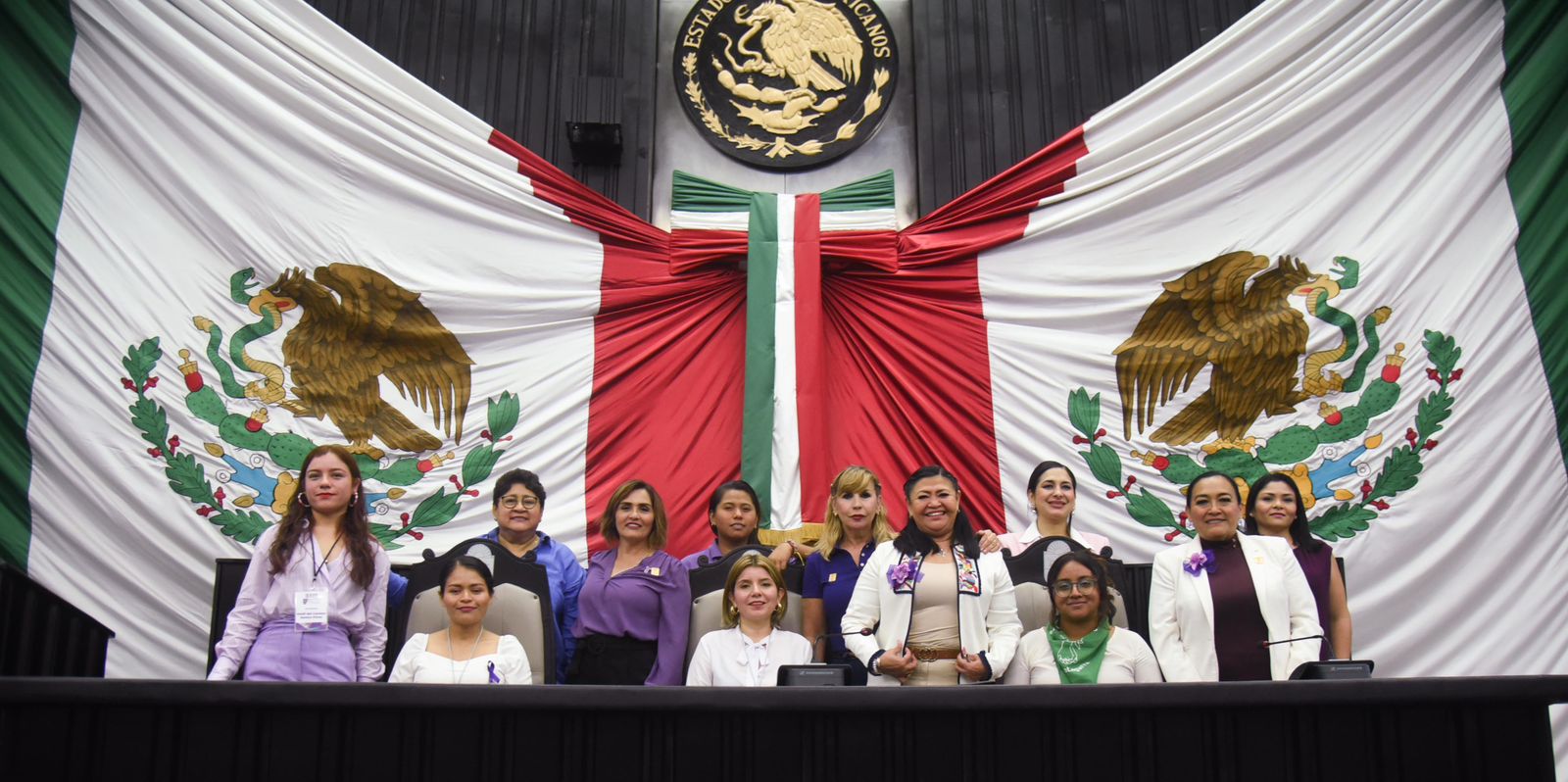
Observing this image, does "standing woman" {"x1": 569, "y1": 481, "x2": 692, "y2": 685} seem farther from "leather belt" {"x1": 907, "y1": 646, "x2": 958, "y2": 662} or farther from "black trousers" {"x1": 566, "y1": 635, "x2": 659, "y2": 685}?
"leather belt" {"x1": 907, "y1": 646, "x2": 958, "y2": 662}

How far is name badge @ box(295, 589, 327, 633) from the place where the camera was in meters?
3.35

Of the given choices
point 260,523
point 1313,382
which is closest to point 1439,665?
point 1313,382

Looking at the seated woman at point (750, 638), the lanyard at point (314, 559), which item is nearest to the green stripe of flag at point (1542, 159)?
the seated woman at point (750, 638)

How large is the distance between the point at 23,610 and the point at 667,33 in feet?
12.0

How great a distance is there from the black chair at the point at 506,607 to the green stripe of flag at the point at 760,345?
1.36 metres

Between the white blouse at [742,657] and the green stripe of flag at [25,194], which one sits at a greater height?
the green stripe of flag at [25,194]

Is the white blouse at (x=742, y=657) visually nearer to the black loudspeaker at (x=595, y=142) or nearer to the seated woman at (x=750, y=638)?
the seated woman at (x=750, y=638)

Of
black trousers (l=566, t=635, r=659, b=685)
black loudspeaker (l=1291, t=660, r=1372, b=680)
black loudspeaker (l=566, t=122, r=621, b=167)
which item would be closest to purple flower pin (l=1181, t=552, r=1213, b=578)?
black loudspeaker (l=1291, t=660, r=1372, b=680)

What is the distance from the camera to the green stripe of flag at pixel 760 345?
514 centimetres

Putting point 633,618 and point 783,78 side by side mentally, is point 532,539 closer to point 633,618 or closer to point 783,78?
point 633,618

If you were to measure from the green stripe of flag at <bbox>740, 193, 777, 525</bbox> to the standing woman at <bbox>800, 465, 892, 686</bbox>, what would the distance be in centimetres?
117

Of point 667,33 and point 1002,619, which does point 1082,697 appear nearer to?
point 1002,619

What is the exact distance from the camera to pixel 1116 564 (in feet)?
13.1

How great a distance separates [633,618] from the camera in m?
3.81
